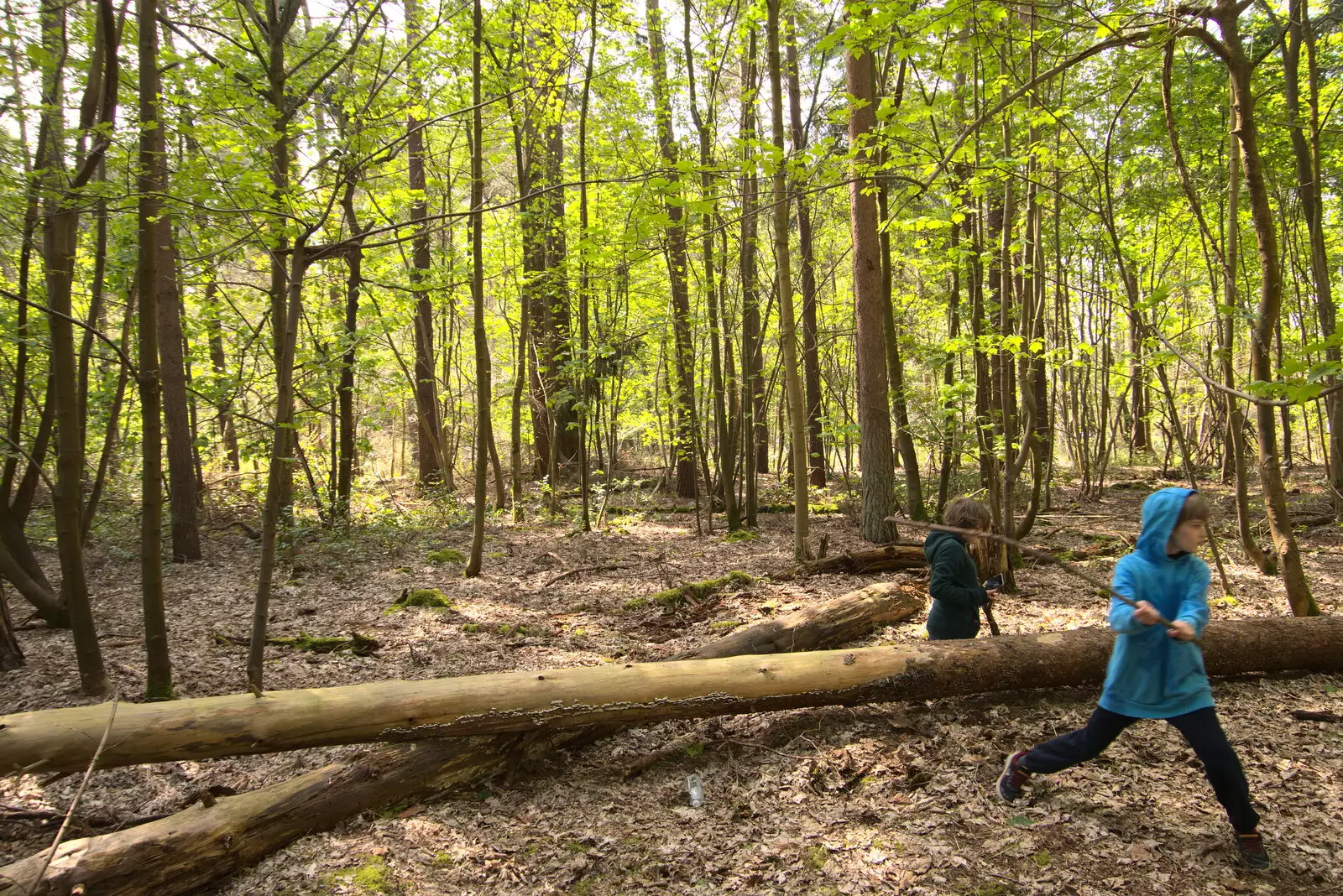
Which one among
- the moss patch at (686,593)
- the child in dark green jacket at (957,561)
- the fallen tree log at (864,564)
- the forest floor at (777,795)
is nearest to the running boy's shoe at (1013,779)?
the forest floor at (777,795)

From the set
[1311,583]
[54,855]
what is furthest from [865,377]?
[54,855]

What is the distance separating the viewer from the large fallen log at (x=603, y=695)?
133 inches

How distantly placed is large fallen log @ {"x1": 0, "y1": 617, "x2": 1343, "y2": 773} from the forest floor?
23 centimetres

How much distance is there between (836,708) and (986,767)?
0.93 m

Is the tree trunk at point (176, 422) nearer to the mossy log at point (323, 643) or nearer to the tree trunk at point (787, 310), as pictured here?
the mossy log at point (323, 643)

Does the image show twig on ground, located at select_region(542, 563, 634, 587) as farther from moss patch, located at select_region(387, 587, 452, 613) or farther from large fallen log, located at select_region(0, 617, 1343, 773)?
large fallen log, located at select_region(0, 617, 1343, 773)

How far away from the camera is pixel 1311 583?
6.46m

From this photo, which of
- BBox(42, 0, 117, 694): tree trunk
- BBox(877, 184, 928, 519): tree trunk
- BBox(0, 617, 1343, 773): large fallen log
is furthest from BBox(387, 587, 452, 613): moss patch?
BBox(877, 184, 928, 519): tree trunk

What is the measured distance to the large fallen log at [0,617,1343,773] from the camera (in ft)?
11.1

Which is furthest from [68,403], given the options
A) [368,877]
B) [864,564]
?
[864,564]

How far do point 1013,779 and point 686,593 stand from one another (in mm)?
4130

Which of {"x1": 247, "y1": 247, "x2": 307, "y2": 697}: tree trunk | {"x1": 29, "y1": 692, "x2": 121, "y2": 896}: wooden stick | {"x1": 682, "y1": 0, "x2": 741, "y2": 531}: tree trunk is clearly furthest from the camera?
{"x1": 682, "y1": 0, "x2": 741, "y2": 531}: tree trunk

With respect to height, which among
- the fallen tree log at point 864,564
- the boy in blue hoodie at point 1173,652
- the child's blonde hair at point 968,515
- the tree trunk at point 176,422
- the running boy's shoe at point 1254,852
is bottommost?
the running boy's shoe at point 1254,852

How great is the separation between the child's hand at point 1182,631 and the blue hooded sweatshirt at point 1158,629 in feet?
0.16
